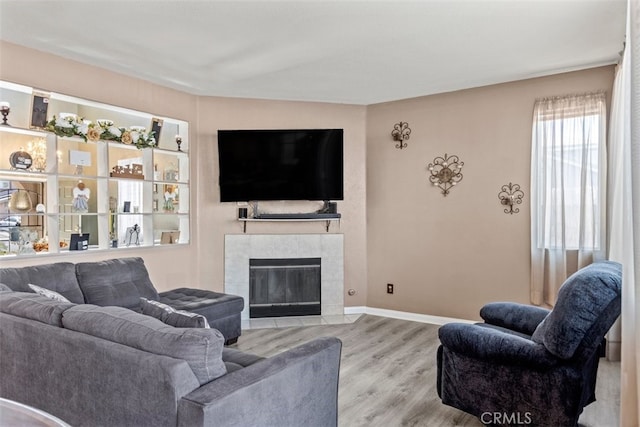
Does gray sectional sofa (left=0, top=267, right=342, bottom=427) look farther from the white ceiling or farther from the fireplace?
the fireplace

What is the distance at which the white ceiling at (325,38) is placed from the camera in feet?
9.53

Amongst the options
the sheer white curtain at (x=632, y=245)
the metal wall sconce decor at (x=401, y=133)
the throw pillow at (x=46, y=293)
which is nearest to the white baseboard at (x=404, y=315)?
the metal wall sconce decor at (x=401, y=133)

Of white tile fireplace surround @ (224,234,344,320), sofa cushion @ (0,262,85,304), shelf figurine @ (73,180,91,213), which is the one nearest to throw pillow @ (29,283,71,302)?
sofa cushion @ (0,262,85,304)

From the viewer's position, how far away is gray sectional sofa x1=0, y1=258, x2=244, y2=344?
3.24 m

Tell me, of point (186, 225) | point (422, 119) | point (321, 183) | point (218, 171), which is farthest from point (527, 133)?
point (186, 225)

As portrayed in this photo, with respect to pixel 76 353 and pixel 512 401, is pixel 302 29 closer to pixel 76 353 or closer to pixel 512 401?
pixel 76 353

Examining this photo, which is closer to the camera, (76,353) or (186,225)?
(76,353)

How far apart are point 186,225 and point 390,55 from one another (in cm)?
301

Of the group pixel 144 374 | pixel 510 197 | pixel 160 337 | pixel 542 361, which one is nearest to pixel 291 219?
pixel 510 197

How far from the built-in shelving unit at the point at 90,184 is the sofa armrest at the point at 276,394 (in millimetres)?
2902

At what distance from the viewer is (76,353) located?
1917 mm

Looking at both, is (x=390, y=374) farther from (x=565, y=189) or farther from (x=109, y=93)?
(x=109, y=93)

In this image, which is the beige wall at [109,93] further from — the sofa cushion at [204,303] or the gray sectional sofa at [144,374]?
the gray sectional sofa at [144,374]

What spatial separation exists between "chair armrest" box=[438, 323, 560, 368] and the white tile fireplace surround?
2788mm
